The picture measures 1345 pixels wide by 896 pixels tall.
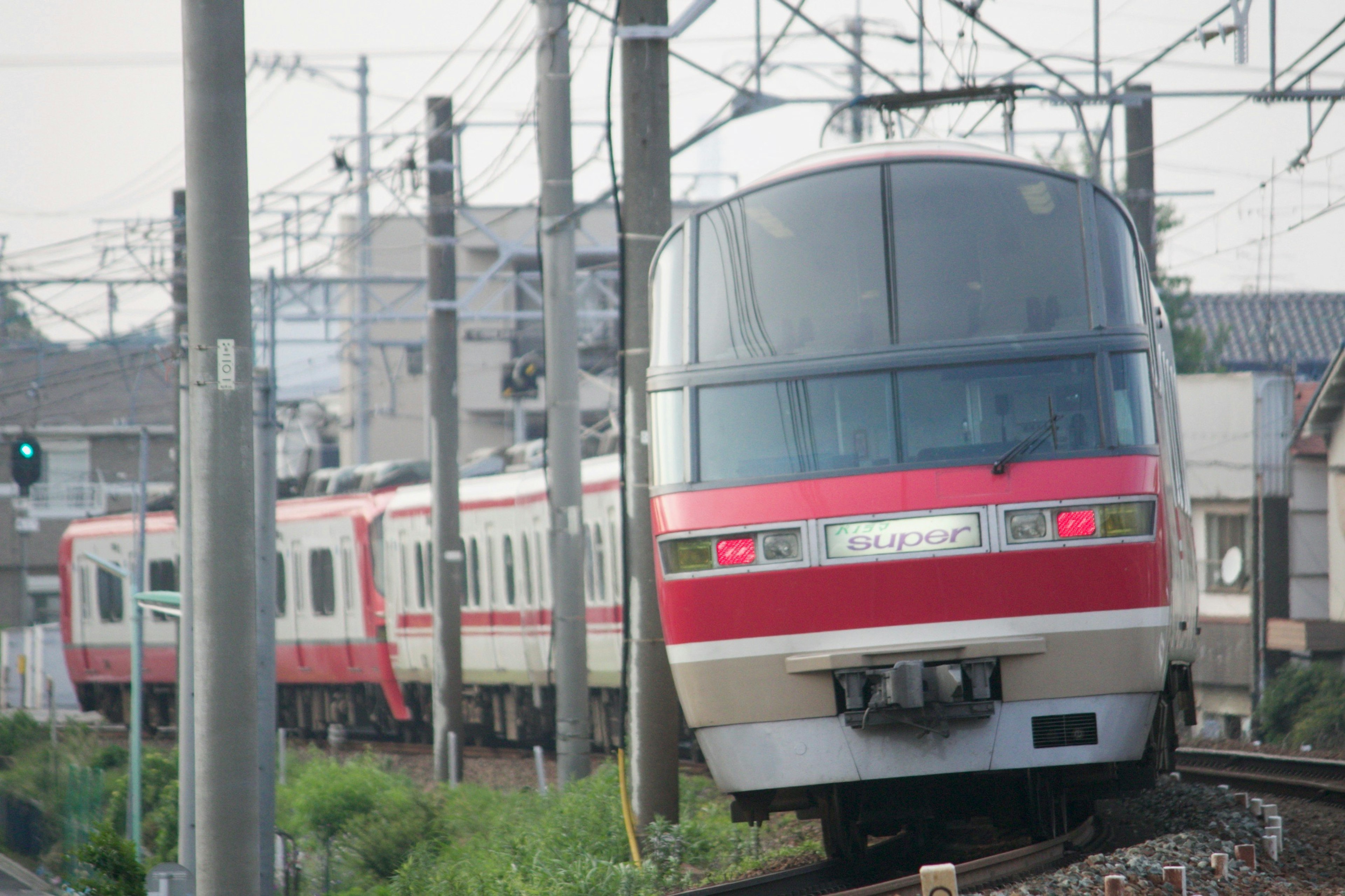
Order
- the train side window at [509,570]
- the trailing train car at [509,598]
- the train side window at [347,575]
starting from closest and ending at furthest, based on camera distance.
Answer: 1. the trailing train car at [509,598]
2. the train side window at [509,570]
3. the train side window at [347,575]

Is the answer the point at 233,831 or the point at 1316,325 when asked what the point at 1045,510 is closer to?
the point at 233,831

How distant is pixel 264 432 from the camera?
459 inches

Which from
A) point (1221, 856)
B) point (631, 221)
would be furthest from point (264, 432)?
point (1221, 856)

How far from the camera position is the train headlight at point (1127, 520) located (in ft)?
24.1

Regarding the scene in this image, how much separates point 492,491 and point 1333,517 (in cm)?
1372

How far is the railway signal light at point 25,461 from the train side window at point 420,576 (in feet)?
16.1

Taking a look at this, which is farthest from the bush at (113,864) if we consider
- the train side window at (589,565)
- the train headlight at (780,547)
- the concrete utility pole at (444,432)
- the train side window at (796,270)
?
the train side window at (589,565)

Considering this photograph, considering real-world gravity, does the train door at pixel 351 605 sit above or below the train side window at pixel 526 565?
below

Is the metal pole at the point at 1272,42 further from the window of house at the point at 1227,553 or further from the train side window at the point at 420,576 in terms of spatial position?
the window of house at the point at 1227,553

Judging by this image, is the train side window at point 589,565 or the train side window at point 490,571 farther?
the train side window at point 490,571

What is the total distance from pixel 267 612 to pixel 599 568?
7.51 m

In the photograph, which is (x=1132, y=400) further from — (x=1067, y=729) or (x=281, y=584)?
(x=281, y=584)

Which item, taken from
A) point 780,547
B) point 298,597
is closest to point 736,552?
point 780,547

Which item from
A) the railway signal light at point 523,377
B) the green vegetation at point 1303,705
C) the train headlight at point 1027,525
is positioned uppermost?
the railway signal light at point 523,377
